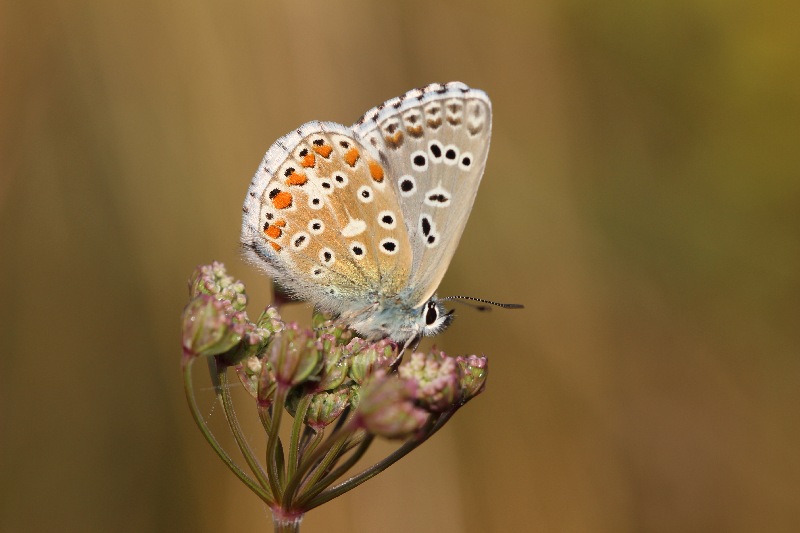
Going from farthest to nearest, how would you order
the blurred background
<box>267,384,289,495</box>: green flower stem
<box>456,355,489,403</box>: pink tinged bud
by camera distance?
the blurred background, <box>456,355,489,403</box>: pink tinged bud, <box>267,384,289,495</box>: green flower stem

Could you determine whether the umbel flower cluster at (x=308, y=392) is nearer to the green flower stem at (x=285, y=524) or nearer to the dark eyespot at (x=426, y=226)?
the green flower stem at (x=285, y=524)

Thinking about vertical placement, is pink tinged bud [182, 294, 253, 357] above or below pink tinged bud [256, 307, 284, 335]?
above

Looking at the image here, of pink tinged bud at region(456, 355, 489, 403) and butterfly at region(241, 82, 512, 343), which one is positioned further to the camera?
butterfly at region(241, 82, 512, 343)

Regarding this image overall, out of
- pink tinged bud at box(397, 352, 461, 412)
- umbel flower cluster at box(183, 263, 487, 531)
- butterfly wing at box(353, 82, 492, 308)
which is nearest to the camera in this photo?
umbel flower cluster at box(183, 263, 487, 531)

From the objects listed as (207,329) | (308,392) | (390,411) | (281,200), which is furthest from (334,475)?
(281,200)

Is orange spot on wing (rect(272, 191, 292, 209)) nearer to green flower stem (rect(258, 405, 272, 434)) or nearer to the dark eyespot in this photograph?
the dark eyespot

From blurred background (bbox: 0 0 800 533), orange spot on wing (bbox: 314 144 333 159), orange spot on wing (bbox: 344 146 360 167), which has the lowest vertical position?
blurred background (bbox: 0 0 800 533)

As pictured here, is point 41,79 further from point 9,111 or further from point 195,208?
point 195,208

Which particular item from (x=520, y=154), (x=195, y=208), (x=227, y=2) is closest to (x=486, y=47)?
(x=520, y=154)

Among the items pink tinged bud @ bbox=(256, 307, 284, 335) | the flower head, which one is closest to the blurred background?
pink tinged bud @ bbox=(256, 307, 284, 335)
